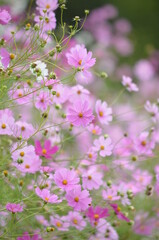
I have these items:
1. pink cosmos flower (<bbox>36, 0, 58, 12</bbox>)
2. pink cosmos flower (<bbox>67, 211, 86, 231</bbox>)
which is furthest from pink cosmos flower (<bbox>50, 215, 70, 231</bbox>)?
pink cosmos flower (<bbox>36, 0, 58, 12</bbox>)

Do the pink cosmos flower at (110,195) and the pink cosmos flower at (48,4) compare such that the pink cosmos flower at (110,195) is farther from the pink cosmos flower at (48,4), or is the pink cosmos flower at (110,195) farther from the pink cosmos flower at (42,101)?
the pink cosmos flower at (48,4)

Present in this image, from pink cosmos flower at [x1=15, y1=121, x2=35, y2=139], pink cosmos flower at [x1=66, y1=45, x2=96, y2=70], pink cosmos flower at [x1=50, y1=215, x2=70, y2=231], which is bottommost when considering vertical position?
pink cosmos flower at [x1=50, y1=215, x2=70, y2=231]

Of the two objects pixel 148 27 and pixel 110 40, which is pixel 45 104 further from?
pixel 148 27

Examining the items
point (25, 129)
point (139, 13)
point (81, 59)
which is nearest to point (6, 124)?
point (25, 129)

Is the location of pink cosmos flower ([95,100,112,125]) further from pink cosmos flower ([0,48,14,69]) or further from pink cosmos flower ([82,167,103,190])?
pink cosmos flower ([0,48,14,69])

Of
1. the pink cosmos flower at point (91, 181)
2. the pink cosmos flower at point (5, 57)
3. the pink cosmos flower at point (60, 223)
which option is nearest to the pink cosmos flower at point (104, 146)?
the pink cosmos flower at point (91, 181)
